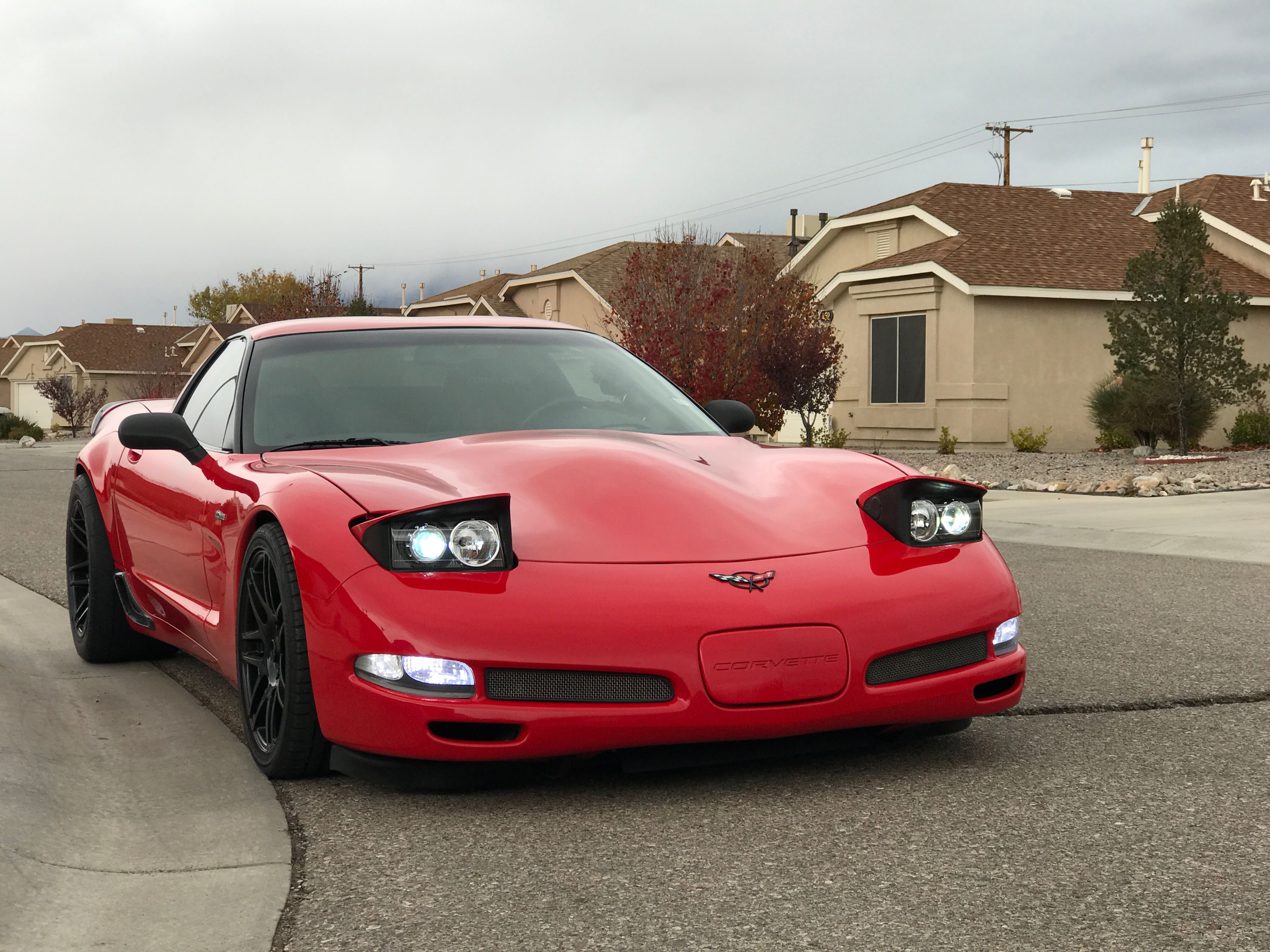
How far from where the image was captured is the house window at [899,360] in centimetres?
2775

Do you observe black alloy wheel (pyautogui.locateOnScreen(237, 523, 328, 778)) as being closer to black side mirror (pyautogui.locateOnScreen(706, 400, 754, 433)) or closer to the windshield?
the windshield

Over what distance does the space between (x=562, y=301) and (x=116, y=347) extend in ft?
152

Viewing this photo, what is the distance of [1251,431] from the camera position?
930 inches

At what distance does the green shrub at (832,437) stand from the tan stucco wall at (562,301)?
14.3 meters

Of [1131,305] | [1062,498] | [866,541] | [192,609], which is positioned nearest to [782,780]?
[866,541]

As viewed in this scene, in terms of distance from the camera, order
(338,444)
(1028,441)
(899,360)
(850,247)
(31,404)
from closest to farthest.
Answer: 1. (338,444)
2. (1028,441)
3. (899,360)
4. (850,247)
5. (31,404)

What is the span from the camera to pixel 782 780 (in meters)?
3.88

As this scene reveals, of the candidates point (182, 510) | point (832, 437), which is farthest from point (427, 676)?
point (832, 437)

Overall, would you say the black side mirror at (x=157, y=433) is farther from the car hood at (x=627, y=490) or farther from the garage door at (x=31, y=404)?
the garage door at (x=31, y=404)

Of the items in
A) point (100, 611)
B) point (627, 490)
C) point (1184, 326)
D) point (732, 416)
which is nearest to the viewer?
point (627, 490)

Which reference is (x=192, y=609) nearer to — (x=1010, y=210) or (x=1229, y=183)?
(x=1010, y=210)

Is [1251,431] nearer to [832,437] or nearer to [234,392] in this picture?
[832,437]

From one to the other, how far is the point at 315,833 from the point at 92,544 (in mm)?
→ 3021

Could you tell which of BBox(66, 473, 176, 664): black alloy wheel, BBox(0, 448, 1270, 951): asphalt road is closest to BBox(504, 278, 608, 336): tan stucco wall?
BBox(66, 473, 176, 664): black alloy wheel
